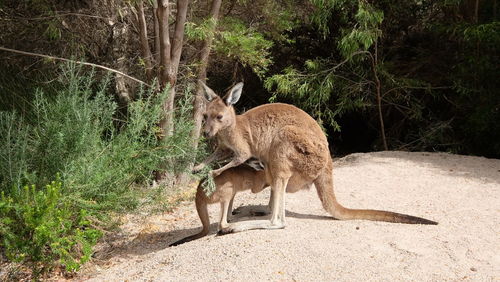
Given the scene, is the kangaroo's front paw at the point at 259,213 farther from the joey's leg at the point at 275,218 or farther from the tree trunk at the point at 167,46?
the tree trunk at the point at 167,46

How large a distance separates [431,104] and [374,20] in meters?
2.62

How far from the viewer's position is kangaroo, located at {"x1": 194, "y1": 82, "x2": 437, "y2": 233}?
5793mm

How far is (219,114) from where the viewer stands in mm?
6004

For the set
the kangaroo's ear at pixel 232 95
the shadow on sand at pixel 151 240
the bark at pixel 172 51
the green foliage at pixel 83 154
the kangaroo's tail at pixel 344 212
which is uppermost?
the bark at pixel 172 51

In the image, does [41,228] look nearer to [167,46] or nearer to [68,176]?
[68,176]

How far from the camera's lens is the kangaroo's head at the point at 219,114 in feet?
19.7

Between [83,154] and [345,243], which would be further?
[83,154]

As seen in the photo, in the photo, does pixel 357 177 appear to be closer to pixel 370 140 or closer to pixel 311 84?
pixel 311 84

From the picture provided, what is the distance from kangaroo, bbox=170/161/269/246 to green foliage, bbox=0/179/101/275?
110cm

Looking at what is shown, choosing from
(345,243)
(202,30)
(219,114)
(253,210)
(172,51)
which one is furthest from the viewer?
A: (172,51)

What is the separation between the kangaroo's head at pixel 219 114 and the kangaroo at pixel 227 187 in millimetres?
465

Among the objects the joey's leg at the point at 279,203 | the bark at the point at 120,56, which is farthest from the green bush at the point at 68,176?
the bark at the point at 120,56

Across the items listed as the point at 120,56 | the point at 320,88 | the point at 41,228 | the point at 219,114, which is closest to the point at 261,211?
the point at 219,114

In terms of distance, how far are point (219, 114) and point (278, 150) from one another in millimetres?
750
